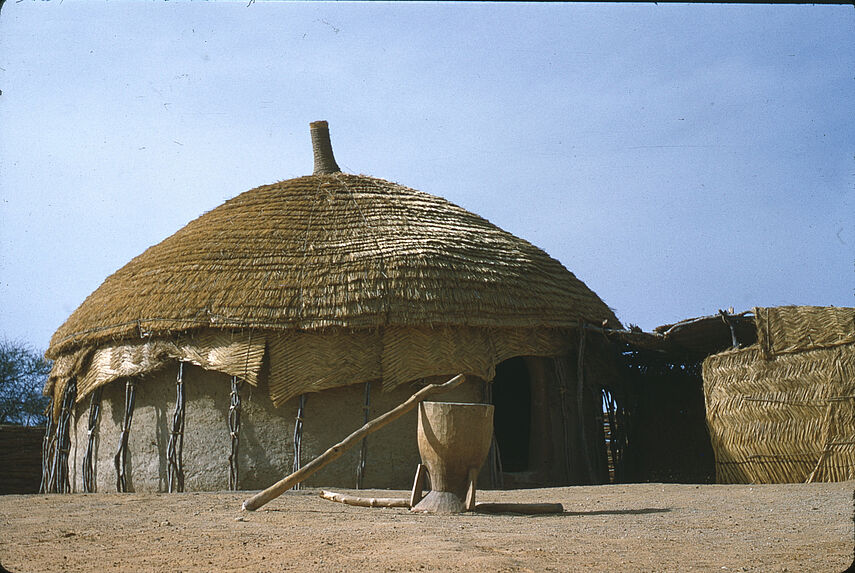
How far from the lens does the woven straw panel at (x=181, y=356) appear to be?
385 inches

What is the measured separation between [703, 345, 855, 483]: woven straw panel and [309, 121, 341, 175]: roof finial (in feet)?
23.0

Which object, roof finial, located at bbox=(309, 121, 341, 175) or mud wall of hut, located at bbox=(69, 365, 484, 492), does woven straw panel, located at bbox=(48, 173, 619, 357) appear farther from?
roof finial, located at bbox=(309, 121, 341, 175)

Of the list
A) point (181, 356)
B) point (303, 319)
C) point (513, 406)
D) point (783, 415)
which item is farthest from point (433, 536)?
point (513, 406)

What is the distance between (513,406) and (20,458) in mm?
8354

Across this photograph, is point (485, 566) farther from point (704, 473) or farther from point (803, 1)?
point (704, 473)

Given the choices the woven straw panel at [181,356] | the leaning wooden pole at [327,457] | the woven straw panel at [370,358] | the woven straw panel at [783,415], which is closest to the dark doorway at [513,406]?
the woven straw panel at [370,358]

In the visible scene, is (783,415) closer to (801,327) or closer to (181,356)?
(801,327)

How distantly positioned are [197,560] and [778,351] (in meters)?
6.59

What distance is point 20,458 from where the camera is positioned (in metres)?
14.6

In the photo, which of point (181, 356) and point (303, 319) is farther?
point (181, 356)

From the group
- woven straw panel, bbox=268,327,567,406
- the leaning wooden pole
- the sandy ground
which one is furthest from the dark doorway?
the leaning wooden pole

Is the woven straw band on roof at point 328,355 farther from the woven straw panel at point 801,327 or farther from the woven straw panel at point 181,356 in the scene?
the woven straw panel at point 801,327

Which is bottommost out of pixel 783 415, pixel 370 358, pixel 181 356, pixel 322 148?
pixel 783 415

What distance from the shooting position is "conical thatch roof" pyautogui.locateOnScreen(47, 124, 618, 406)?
9969 millimetres
